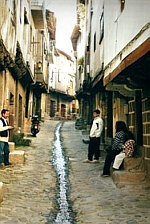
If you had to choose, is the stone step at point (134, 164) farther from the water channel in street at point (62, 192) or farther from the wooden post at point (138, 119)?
Answer: the water channel in street at point (62, 192)

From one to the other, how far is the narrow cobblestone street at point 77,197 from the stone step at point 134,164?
1.85 ft

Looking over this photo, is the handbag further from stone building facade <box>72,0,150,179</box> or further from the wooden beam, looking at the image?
the wooden beam

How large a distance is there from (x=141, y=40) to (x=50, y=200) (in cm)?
326

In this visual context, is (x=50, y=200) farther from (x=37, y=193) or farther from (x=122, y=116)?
(x=122, y=116)

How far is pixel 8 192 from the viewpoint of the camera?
20.2ft

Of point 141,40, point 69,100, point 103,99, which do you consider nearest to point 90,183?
point 141,40

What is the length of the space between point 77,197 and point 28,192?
39.0 inches

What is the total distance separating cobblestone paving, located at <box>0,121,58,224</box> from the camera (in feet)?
15.9

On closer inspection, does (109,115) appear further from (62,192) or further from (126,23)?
(126,23)

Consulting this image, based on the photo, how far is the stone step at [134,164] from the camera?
284 inches

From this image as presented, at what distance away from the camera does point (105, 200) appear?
228 inches

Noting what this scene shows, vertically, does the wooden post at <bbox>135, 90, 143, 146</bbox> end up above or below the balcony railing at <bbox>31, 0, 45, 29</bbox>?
below

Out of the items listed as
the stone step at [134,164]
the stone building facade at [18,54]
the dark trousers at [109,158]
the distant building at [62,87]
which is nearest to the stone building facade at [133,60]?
the stone step at [134,164]

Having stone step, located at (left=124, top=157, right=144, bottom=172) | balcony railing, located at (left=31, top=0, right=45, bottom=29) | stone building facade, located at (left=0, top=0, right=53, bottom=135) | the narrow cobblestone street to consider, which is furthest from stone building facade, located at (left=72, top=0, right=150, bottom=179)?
balcony railing, located at (left=31, top=0, right=45, bottom=29)
